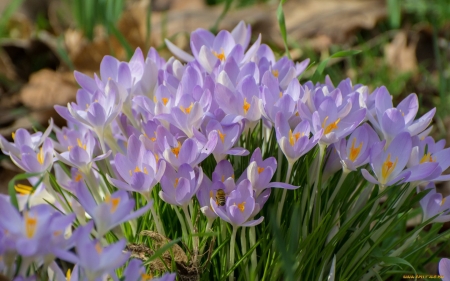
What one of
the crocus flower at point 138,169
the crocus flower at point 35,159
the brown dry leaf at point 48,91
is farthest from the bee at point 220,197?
the brown dry leaf at point 48,91

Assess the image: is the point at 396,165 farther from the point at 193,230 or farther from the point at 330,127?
the point at 193,230

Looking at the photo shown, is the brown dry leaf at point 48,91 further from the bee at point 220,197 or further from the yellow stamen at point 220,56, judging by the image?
the bee at point 220,197

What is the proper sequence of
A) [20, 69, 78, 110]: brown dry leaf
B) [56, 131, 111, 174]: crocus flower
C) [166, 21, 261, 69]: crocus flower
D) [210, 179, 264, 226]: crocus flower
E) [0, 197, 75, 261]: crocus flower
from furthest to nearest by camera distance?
[20, 69, 78, 110]: brown dry leaf, [166, 21, 261, 69]: crocus flower, [56, 131, 111, 174]: crocus flower, [210, 179, 264, 226]: crocus flower, [0, 197, 75, 261]: crocus flower

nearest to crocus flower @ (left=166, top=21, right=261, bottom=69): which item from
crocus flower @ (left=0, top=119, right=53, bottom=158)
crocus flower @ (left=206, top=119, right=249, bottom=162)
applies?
crocus flower @ (left=206, top=119, right=249, bottom=162)

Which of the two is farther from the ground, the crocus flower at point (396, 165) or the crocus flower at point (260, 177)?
the crocus flower at point (260, 177)

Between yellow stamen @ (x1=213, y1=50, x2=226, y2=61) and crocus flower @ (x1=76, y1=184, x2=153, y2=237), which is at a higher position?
crocus flower @ (x1=76, y1=184, x2=153, y2=237)

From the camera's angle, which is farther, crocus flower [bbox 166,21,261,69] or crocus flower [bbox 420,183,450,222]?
crocus flower [bbox 166,21,261,69]

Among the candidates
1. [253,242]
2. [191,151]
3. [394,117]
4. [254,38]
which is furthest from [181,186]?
[254,38]

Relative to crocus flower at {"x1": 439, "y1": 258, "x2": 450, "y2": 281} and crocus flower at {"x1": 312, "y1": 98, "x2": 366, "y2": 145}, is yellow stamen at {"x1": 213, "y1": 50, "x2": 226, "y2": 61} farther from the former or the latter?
crocus flower at {"x1": 439, "y1": 258, "x2": 450, "y2": 281}
